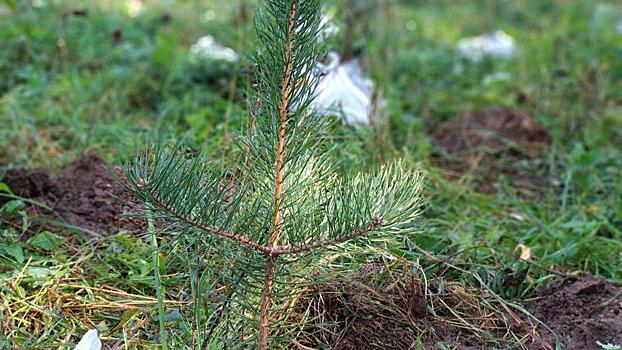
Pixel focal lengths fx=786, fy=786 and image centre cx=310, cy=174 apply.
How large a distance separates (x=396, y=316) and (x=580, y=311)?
55 cm

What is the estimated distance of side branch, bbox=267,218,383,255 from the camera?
1.50 metres

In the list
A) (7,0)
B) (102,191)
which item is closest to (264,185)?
(102,191)

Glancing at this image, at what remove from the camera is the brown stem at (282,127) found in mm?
1531

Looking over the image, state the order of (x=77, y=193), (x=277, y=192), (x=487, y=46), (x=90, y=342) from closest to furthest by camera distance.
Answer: (x=277, y=192) → (x=90, y=342) → (x=77, y=193) → (x=487, y=46)

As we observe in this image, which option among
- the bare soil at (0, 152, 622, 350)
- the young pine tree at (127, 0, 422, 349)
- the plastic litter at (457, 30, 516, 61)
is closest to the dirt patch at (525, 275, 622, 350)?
the bare soil at (0, 152, 622, 350)

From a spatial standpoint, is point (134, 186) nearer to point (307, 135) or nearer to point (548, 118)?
point (307, 135)

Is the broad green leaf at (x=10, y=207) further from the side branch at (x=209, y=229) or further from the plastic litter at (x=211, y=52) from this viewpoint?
the plastic litter at (x=211, y=52)

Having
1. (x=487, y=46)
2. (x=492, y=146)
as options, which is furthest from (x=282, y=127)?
(x=487, y=46)

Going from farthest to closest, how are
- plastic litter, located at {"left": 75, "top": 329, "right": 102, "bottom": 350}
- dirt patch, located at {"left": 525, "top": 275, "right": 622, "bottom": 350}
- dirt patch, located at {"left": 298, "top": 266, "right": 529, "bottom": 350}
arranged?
dirt patch, located at {"left": 525, "top": 275, "right": 622, "bottom": 350}, dirt patch, located at {"left": 298, "top": 266, "right": 529, "bottom": 350}, plastic litter, located at {"left": 75, "top": 329, "right": 102, "bottom": 350}

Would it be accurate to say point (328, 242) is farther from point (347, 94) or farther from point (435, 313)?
point (347, 94)

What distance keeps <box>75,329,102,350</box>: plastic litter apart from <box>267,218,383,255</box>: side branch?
502mm

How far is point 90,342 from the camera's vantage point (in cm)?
177

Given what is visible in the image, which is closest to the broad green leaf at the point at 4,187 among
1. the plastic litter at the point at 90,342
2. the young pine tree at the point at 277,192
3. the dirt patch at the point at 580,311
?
the plastic litter at the point at 90,342

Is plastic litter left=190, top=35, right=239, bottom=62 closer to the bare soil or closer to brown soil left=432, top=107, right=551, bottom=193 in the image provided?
brown soil left=432, top=107, right=551, bottom=193
